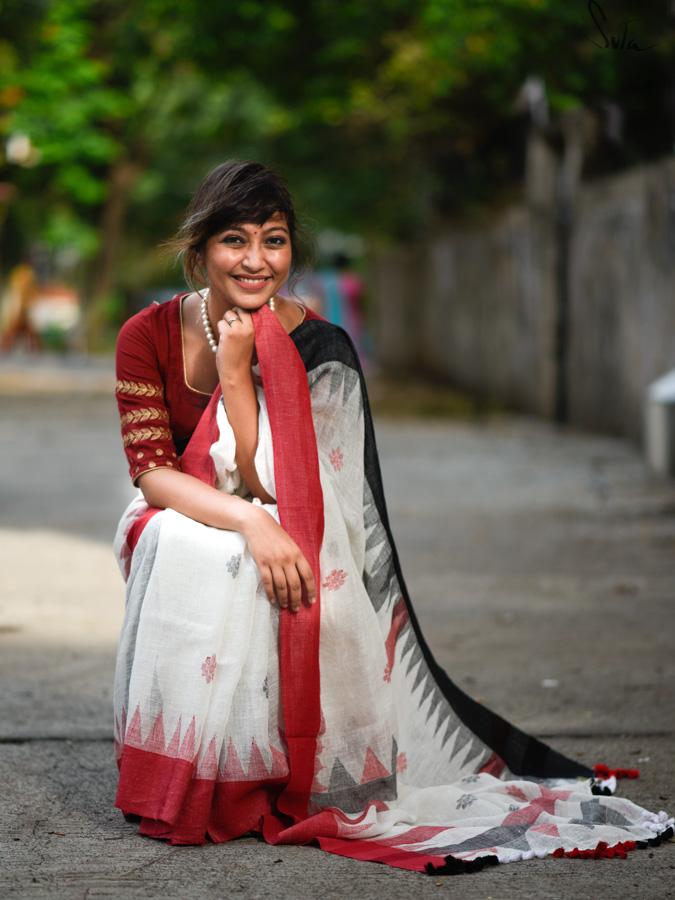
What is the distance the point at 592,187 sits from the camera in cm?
1414

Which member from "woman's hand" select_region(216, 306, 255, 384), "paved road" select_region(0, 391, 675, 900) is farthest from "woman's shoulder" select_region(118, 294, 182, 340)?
"paved road" select_region(0, 391, 675, 900)

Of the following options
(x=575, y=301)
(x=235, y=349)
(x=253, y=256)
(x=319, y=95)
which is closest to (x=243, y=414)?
(x=235, y=349)

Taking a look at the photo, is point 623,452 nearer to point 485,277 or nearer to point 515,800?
point 485,277

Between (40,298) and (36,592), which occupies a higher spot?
(40,298)

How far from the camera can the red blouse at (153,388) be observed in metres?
3.91

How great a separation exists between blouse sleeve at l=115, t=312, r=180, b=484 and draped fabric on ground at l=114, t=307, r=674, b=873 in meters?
0.09

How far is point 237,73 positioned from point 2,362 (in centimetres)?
886

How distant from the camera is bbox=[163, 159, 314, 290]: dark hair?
3801 millimetres

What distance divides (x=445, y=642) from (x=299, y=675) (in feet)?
7.80

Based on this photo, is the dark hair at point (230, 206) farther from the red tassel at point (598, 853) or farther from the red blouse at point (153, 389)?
the red tassel at point (598, 853)

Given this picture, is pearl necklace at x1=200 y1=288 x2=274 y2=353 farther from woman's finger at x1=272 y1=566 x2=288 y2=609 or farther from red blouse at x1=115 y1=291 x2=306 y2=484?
woman's finger at x1=272 y1=566 x2=288 y2=609

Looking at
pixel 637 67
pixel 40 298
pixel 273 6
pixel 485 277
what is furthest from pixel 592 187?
pixel 40 298

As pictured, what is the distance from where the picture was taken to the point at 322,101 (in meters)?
20.9

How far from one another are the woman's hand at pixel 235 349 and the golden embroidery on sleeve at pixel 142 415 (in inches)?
8.7
